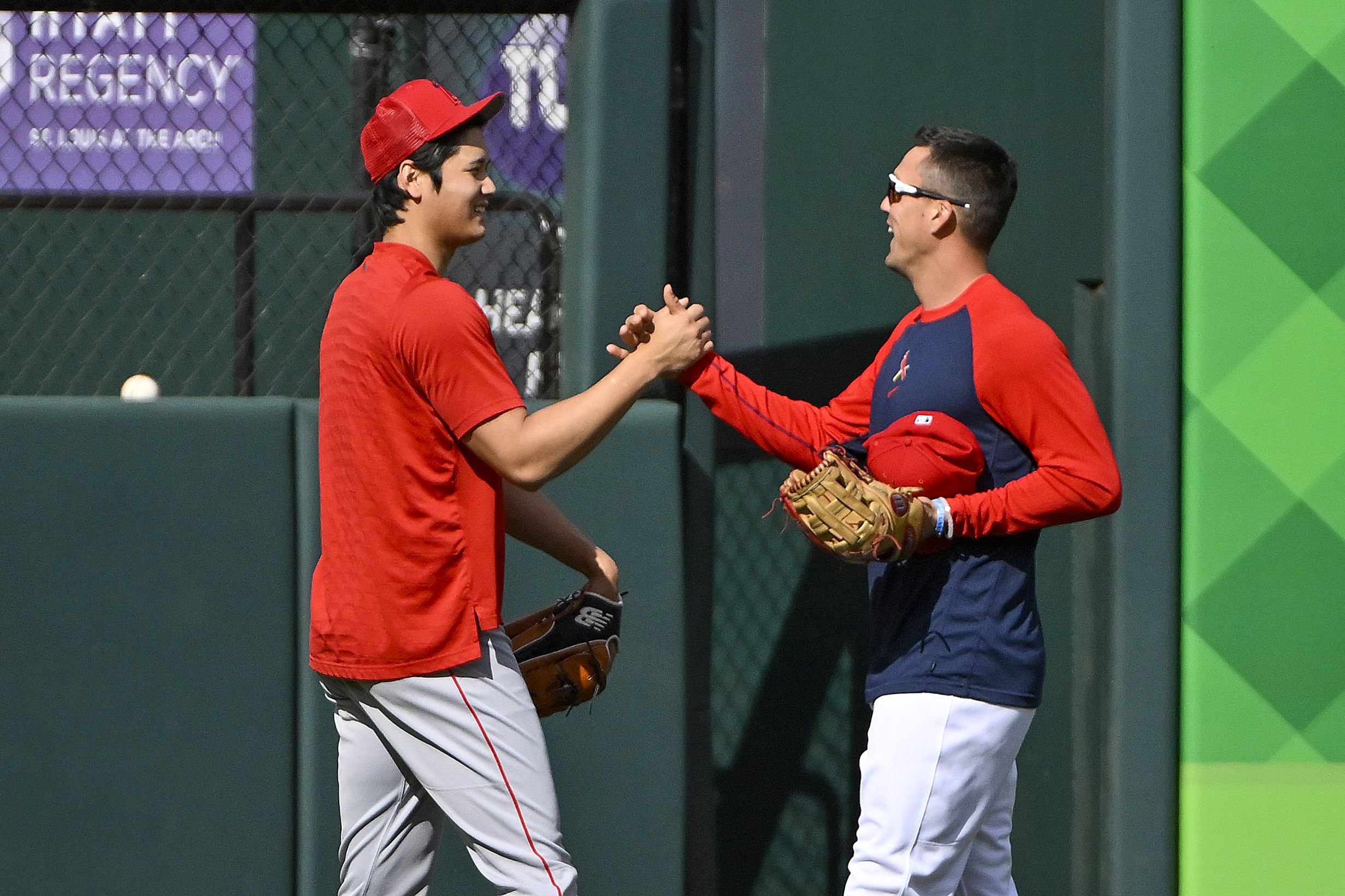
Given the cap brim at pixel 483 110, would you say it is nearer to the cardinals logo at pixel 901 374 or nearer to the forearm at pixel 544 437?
the forearm at pixel 544 437

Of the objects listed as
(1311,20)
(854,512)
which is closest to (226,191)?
(854,512)

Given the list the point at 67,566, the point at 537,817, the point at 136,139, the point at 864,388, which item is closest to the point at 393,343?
the point at 537,817

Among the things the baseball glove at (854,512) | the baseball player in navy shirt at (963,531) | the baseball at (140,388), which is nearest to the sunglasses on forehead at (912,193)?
the baseball player in navy shirt at (963,531)

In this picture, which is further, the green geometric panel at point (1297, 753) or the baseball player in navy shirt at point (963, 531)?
the green geometric panel at point (1297, 753)

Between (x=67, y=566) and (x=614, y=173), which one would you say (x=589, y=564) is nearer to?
(x=614, y=173)

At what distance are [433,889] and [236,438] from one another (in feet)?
4.32

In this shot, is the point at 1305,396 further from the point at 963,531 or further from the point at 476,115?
the point at 476,115

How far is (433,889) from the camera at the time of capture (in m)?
3.70

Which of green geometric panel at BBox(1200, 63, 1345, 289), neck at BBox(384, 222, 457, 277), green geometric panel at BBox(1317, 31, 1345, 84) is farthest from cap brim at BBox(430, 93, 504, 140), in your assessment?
green geometric panel at BBox(1317, 31, 1345, 84)

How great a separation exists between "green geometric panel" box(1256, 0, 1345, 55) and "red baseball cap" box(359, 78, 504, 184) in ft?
7.21

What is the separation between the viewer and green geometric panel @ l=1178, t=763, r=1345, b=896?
366 cm

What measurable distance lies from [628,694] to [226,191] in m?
3.15

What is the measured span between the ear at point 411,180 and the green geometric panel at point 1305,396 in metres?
2.26

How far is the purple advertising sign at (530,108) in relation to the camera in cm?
452
